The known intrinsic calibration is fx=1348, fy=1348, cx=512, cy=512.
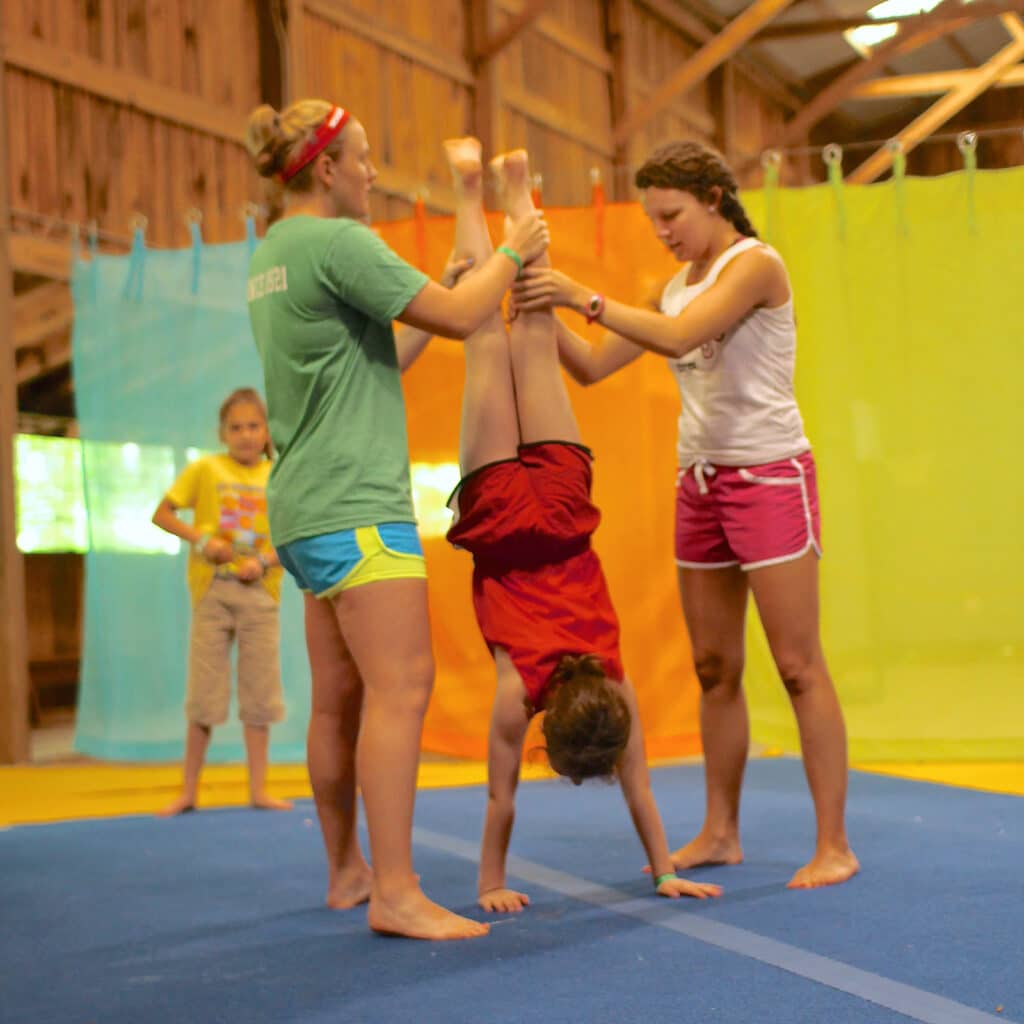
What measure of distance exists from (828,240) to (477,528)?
7.12 feet

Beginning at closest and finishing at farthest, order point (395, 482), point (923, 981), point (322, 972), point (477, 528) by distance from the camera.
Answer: point (923, 981) < point (322, 972) < point (395, 482) < point (477, 528)

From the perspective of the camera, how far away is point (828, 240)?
401cm

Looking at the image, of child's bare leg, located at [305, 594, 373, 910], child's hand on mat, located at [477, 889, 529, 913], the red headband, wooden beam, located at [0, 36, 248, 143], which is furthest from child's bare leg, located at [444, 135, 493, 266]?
wooden beam, located at [0, 36, 248, 143]

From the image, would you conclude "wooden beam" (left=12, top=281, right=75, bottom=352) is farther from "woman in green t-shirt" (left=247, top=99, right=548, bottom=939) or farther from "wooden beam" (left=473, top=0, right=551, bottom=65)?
"wooden beam" (left=473, top=0, right=551, bottom=65)

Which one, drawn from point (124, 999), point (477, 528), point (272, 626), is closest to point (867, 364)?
point (272, 626)

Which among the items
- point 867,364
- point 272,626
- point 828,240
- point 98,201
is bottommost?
point 272,626

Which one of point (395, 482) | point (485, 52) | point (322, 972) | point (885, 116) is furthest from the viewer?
point (885, 116)

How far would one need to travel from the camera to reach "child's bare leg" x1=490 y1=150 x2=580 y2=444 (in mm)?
2342

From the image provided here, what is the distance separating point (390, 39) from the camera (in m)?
7.04

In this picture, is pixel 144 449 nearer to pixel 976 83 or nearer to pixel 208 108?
pixel 208 108

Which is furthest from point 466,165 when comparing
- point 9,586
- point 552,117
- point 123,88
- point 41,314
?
point 552,117

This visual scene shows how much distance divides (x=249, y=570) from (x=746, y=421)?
5.19 ft

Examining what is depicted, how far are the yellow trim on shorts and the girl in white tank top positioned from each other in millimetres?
524

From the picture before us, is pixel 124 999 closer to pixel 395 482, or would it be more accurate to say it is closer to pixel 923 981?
pixel 395 482
